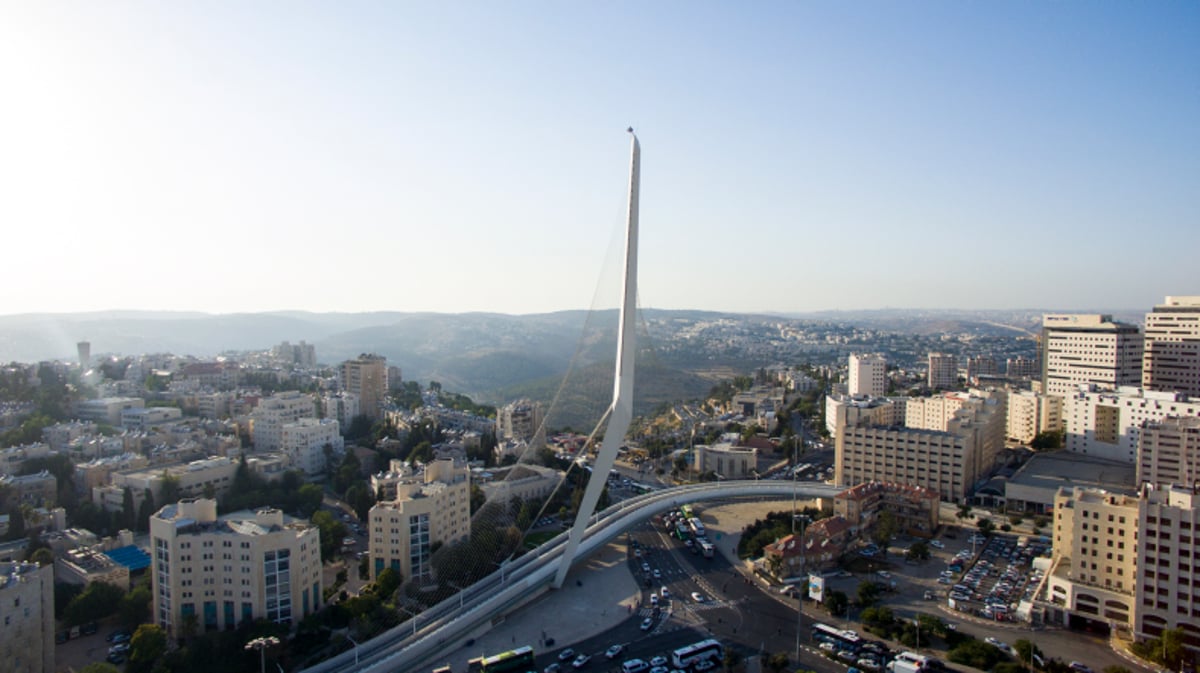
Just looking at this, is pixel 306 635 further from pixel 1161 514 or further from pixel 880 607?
pixel 1161 514

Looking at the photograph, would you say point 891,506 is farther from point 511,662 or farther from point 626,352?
point 511,662

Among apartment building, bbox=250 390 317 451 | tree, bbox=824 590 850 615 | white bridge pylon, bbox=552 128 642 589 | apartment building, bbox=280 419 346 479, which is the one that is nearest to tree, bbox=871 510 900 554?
tree, bbox=824 590 850 615

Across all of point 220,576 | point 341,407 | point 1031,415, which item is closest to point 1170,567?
point 220,576

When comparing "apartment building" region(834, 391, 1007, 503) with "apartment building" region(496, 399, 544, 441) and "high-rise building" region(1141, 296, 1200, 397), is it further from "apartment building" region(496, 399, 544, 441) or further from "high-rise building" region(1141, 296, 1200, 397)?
"apartment building" region(496, 399, 544, 441)

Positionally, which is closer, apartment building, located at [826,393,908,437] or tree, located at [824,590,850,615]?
tree, located at [824,590,850,615]

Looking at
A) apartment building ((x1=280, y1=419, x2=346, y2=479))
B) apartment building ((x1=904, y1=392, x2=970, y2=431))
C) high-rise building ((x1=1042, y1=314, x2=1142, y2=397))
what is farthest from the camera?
high-rise building ((x1=1042, y1=314, x2=1142, y2=397))

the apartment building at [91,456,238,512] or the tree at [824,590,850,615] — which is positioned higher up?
the apartment building at [91,456,238,512]

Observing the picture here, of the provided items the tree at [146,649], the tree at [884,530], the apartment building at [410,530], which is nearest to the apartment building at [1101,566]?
the tree at [884,530]

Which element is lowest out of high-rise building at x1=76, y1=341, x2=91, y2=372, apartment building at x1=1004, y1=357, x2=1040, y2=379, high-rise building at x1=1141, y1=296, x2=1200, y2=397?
apartment building at x1=1004, y1=357, x2=1040, y2=379
